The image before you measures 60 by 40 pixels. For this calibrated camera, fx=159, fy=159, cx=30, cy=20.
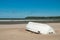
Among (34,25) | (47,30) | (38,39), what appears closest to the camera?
(38,39)

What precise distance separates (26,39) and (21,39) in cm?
26

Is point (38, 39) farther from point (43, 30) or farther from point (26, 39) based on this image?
point (43, 30)

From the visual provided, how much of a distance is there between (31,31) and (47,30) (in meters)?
1.35

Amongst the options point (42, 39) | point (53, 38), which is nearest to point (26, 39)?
point (42, 39)

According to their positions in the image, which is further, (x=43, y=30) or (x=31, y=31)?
(x=31, y=31)

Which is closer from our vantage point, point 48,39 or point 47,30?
point 48,39

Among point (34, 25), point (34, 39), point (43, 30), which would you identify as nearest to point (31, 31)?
point (34, 25)

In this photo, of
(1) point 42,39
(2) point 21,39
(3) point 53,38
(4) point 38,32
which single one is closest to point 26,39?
(2) point 21,39

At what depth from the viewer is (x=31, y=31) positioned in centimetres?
1098

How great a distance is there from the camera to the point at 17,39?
8.28 meters

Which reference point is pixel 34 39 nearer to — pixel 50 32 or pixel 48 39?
pixel 48 39

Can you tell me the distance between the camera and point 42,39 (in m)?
8.26

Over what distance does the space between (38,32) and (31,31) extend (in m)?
0.85

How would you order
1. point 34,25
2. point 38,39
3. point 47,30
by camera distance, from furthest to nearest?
point 34,25 < point 47,30 < point 38,39
